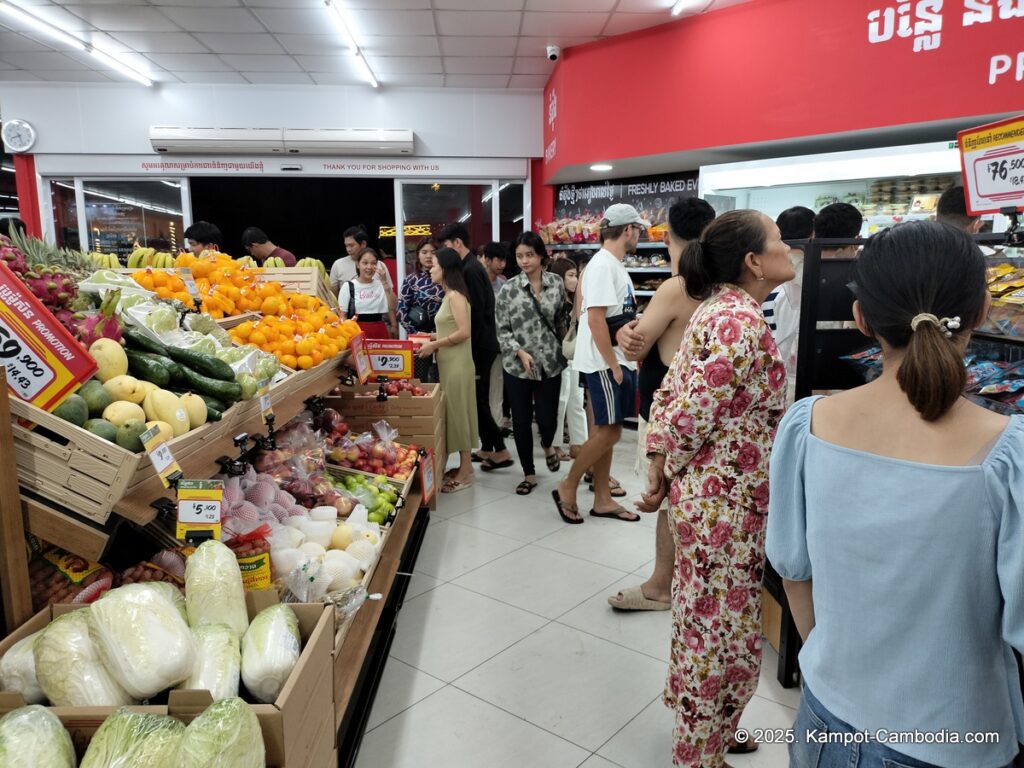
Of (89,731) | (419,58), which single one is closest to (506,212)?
(419,58)

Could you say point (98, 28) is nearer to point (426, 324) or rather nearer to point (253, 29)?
point (253, 29)

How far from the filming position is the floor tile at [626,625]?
2744 millimetres

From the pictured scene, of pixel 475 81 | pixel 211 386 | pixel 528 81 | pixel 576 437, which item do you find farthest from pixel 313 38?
pixel 211 386

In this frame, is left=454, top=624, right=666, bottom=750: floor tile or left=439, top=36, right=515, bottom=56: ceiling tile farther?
left=439, top=36, right=515, bottom=56: ceiling tile

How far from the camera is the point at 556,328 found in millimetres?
4566

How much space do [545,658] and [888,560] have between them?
191cm

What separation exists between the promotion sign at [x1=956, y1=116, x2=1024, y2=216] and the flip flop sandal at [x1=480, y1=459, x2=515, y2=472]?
375 centimetres

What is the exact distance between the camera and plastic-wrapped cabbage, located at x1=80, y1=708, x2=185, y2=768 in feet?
3.30

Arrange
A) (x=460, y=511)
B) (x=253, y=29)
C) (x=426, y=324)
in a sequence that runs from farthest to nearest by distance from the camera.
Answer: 1. (x=253, y=29)
2. (x=426, y=324)
3. (x=460, y=511)

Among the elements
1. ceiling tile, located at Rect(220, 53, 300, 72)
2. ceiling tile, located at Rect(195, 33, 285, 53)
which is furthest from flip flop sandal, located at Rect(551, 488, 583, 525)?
ceiling tile, located at Rect(220, 53, 300, 72)

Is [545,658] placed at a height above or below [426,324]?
below

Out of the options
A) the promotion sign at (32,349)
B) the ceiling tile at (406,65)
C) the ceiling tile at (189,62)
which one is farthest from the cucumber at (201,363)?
the ceiling tile at (189,62)

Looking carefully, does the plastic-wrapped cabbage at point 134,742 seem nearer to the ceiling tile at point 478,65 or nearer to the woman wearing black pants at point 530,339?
the woman wearing black pants at point 530,339

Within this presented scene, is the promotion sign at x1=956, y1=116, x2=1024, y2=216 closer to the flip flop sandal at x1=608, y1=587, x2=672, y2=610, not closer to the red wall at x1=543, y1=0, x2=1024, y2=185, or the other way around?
the flip flop sandal at x1=608, y1=587, x2=672, y2=610
